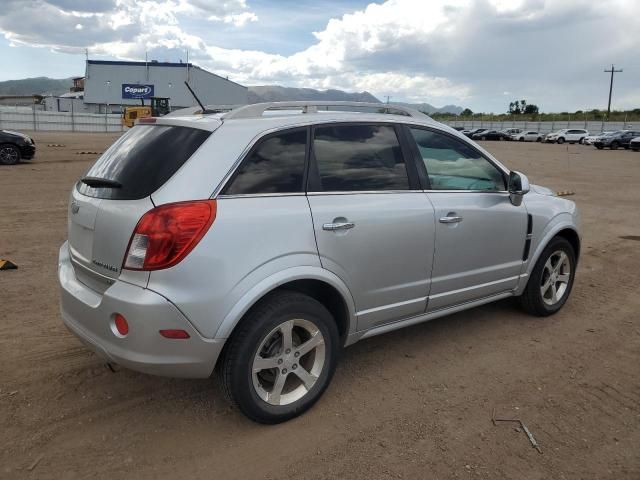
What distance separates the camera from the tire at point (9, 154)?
16375mm

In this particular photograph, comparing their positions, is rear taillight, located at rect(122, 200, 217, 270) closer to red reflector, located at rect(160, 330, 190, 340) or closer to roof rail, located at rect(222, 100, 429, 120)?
red reflector, located at rect(160, 330, 190, 340)

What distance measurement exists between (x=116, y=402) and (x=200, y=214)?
142cm

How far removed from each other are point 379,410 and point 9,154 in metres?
16.8

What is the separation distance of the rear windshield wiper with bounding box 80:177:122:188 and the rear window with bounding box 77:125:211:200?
0.02m

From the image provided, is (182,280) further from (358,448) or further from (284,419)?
(358,448)

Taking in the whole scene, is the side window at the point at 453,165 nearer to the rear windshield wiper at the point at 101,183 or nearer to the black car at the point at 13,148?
the rear windshield wiper at the point at 101,183

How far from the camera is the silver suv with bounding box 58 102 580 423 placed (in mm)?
2781

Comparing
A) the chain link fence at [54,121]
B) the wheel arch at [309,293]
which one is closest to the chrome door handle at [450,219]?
the wheel arch at [309,293]

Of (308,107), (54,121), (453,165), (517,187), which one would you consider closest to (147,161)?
(308,107)

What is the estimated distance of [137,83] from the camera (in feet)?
245

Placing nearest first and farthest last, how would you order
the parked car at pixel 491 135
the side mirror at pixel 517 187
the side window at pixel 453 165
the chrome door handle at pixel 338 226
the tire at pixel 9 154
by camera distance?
→ the chrome door handle at pixel 338 226
the side window at pixel 453 165
the side mirror at pixel 517 187
the tire at pixel 9 154
the parked car at pixel 491 135

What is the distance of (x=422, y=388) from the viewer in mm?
3619

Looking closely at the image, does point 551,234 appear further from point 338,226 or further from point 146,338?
point 146,338

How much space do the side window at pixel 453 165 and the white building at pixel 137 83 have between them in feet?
235
